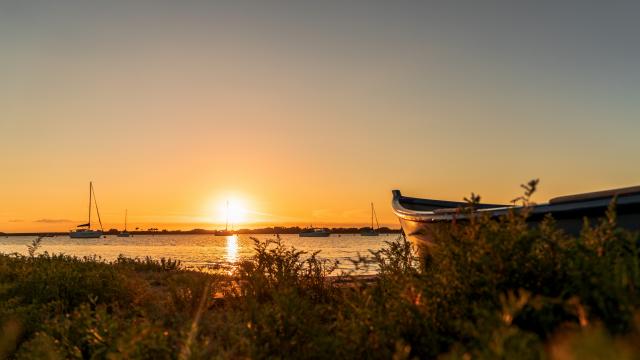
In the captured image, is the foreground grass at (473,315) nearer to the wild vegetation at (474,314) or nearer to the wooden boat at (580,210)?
→ the wild vegetation at (474,314)

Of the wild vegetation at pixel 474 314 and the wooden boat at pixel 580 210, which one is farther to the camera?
the wooden boat at pixel 580 210

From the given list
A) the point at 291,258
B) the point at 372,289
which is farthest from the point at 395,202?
the point at 372,289

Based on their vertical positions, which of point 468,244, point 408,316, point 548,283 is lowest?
point 408,316

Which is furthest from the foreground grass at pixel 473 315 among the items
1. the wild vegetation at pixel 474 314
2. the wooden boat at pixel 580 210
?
the wooden boat at pixel 580 210

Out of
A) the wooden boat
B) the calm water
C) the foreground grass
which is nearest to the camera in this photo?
the foreground grass

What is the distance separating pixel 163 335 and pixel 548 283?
3.14 metres

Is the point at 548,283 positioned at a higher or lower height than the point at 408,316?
higher

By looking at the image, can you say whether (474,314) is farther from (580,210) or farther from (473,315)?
(580,210)

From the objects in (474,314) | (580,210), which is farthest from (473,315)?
(580,210)

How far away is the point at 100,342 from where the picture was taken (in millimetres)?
4762

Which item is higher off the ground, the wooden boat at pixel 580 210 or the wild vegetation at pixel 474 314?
the wooden boat at pixel 580 210

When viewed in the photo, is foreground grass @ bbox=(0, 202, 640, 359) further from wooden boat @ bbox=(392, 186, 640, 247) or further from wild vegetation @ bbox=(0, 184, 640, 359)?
wooden boat @ bbox=(392, 186, 640, 247)

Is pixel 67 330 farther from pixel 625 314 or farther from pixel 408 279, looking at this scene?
pixel 625 314

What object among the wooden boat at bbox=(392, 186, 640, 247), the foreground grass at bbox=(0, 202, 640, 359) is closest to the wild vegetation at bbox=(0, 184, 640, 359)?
the foreground grass at bbox=(0, 202, 640, 359)
